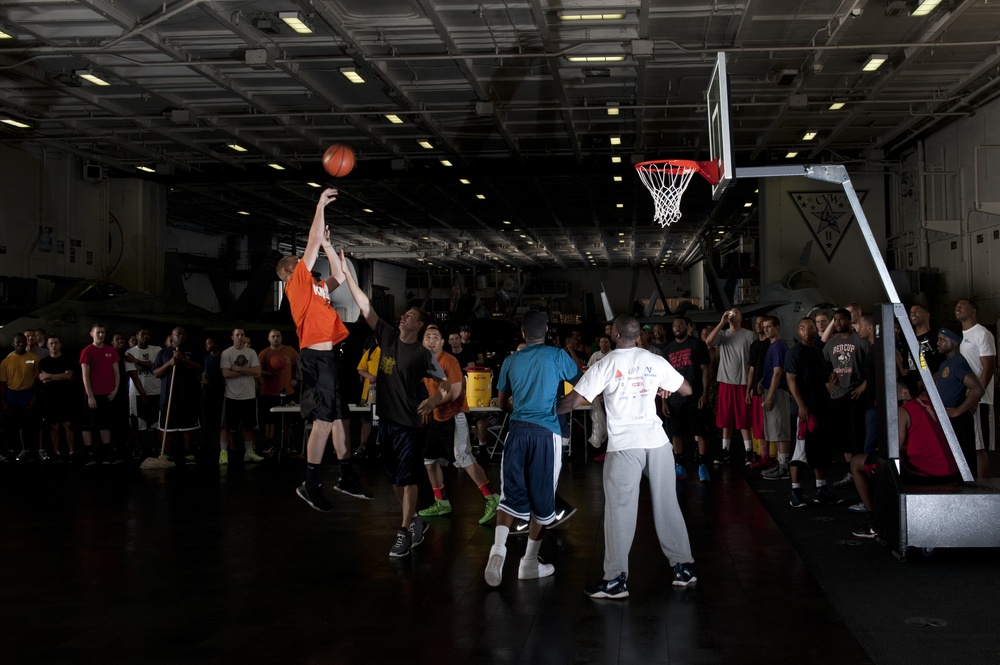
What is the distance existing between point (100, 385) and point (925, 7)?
45.3ft

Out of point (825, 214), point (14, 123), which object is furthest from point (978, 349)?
point (14, 123)

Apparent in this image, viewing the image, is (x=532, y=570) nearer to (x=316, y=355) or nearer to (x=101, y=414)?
(x=316, y=355)

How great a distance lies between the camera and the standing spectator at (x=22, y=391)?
41.1 feet

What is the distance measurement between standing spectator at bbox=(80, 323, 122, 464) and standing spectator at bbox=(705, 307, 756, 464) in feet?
28.2

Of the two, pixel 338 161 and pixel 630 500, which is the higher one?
pixel 338 161

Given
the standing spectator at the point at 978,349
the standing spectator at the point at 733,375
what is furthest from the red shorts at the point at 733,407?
the standing spectator at the point at 978,349

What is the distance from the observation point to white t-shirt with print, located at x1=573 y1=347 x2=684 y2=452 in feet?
17.5

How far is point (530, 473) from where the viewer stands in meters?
5.73

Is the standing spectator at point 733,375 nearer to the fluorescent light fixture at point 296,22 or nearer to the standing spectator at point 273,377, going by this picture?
the standing spectator at point 273,377

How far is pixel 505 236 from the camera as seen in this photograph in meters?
41.1

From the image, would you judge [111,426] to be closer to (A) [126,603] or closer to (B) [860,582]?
(A) [126,603]

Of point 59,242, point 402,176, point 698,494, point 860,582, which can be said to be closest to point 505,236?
point 402,176

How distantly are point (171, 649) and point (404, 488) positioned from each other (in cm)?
233

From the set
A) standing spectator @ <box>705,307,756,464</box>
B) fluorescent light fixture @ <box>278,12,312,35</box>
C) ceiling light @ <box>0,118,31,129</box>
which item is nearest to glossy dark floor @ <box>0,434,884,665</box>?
standing spectator @ <box>705,307,756,464</box>
